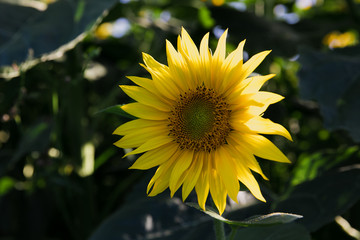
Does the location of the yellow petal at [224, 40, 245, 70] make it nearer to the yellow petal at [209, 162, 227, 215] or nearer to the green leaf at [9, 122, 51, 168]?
the yellow petal at [209, 162, 227, 215]

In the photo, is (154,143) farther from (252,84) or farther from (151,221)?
(151,221)

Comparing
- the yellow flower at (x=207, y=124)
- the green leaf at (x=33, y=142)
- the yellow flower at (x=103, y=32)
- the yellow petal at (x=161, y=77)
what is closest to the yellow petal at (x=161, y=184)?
the yellow flower at (x=207, y=124)

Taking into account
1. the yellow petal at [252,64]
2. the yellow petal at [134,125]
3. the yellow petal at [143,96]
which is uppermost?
the yellow petal at [252,64]

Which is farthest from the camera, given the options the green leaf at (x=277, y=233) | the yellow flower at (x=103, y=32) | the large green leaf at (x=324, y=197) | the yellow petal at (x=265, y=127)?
the yellow flower at (x=103, y=32)

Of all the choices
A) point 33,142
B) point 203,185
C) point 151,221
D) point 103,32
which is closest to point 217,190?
point 203,185

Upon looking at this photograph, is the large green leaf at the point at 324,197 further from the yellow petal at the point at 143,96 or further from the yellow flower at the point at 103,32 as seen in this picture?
the yellow flower at the point at 103,32

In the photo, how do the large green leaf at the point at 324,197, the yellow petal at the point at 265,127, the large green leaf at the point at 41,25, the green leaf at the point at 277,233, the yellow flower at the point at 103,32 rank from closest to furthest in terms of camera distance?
the yellow petal at the point at 265,127 < the green leaf at the point at 277,233 < the large green leaf at the point at 324,197 < the large green leaf at the point at 41,25 < the yellow flower at the point at 103,32

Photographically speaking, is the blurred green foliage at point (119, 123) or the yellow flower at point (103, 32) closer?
the blurred green foliage at point (119, 123)
